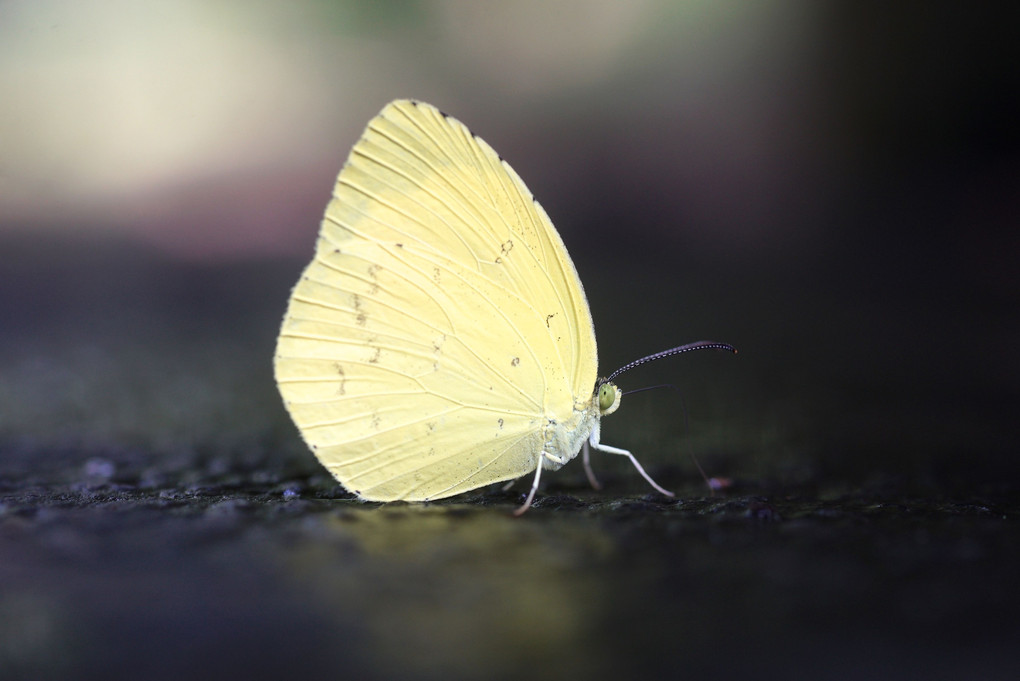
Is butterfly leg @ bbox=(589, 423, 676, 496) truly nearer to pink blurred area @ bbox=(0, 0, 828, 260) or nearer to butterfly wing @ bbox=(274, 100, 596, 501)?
butterfly wing @ bbox=(274, 100, 596, 501)

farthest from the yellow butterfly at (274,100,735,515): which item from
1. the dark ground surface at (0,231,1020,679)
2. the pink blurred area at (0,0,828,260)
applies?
the pink blurred area at (0,0,828,260)

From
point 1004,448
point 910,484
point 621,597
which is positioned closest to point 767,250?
point 1004,448

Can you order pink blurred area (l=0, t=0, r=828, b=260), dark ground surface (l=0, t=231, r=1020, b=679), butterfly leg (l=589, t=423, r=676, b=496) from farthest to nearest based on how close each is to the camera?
pink blurred area (l=0, t=0, r=828, b=260)
butterfly leg (l=589, t=423, r=676, b=496)
dark ground surface (l=0, t=231, r=1020, b=679)

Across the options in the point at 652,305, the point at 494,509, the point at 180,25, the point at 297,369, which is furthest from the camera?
the point at 180,25

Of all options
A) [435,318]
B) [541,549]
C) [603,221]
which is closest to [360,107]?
[603,221]

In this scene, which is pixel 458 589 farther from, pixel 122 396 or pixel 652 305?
pixel 652 305

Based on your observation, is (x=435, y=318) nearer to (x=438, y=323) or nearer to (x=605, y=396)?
(x=438, y=323)

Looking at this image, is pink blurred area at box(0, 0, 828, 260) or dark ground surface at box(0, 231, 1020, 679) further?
pink blurred area at box(0, 0, 828, 260)
